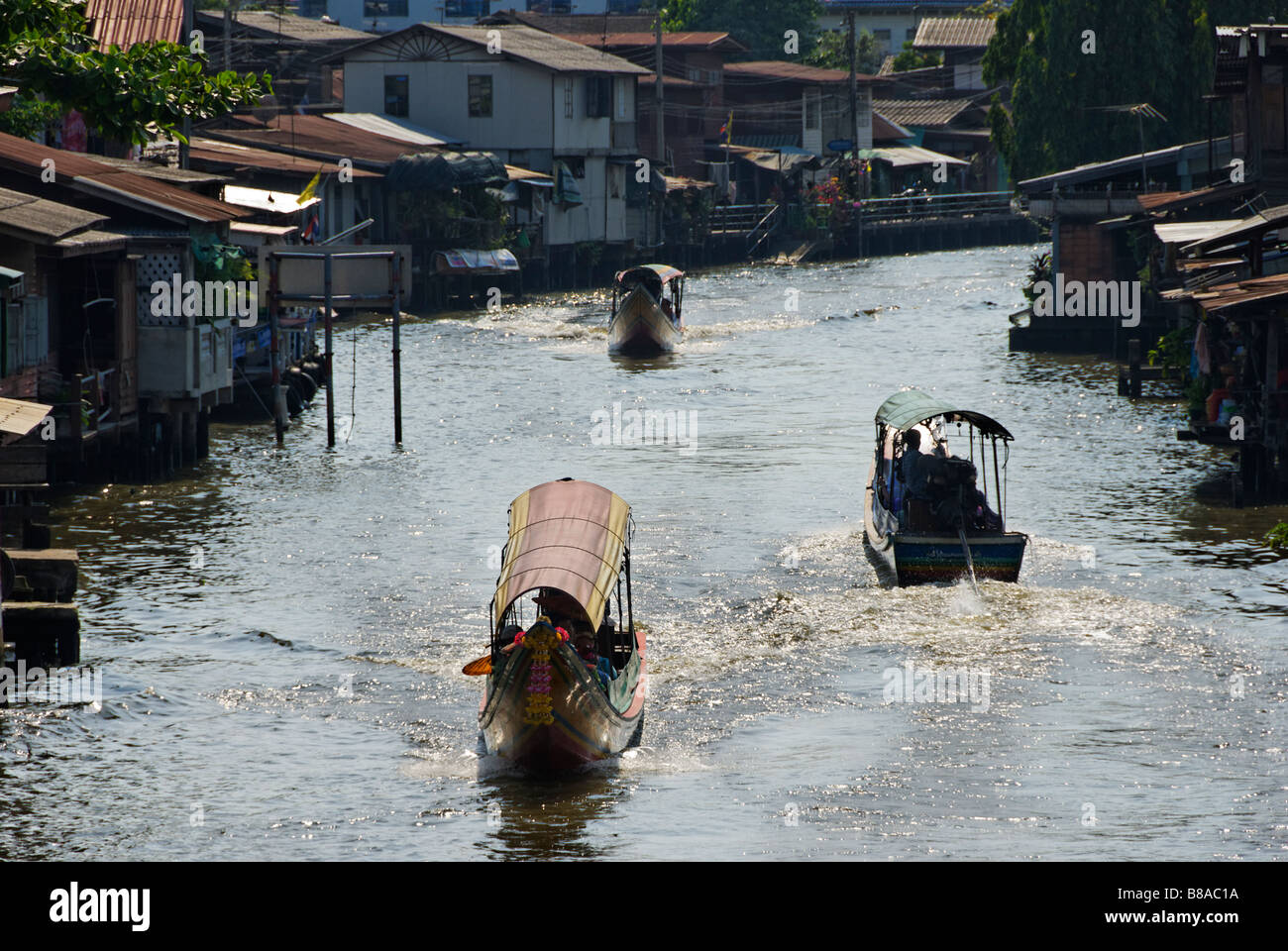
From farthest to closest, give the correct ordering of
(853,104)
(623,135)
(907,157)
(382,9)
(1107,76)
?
1. (382,9)
2. (907,157)
3. (853,104)
4. (623,135)
5. (1107,76)

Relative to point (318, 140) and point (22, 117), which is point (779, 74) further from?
point (22, 117)

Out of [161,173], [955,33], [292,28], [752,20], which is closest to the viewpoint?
[161,173]

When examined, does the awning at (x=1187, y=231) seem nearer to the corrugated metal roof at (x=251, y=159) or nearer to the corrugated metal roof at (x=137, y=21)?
the corrugated metal roof at (x=251, y=159)

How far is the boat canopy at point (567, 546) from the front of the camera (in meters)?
16.9

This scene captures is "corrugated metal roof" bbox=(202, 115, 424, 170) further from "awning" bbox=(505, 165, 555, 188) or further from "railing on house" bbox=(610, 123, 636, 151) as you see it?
"railing on house" bbox=(610, 123, 636, 151)

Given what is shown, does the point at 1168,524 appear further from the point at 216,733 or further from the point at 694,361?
the point at 694,361

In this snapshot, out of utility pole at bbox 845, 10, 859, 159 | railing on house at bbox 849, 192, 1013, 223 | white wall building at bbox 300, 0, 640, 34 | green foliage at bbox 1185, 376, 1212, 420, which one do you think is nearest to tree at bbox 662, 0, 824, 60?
white wall building at bbox 300, 0, 640, 34

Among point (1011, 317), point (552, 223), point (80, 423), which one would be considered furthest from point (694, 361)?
point (80, 423)

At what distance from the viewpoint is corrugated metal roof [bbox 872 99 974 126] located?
312 feet

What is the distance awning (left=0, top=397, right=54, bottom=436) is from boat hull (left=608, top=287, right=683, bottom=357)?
2986 centimetres

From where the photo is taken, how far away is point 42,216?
83.7ft

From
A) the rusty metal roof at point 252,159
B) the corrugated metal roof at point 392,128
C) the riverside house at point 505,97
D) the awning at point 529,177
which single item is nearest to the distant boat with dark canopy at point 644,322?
the rusty metal roof at point 252,159

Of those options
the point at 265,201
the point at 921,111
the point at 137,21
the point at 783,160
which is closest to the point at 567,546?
the point at 265,201

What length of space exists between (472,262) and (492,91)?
983cm
